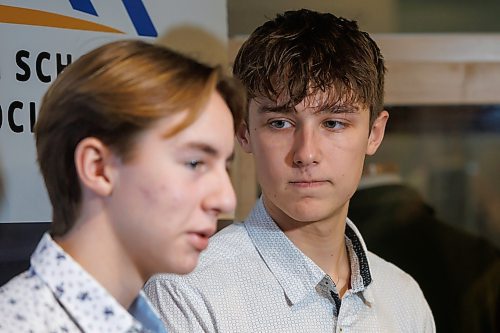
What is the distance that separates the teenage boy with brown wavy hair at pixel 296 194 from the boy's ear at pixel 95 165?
48 cm

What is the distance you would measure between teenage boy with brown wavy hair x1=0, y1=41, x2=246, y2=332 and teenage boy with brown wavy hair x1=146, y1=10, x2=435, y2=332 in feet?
1.37

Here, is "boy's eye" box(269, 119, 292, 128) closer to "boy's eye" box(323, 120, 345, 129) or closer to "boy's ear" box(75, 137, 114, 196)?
"boy's eye" box(323, 120, 345, 129)

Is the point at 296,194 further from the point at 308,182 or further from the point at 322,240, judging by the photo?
the point at 322,240

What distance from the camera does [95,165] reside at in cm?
97

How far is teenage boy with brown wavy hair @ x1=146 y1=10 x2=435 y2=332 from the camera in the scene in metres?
1.42

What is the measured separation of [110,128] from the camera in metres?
0.96

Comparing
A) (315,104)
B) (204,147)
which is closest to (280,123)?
(315,104)

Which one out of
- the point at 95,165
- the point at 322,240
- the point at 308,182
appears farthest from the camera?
the point at 322,240

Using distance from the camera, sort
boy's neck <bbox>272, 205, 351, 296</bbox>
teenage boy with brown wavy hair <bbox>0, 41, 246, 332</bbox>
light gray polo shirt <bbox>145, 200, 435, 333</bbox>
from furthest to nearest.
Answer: boy's neck <bbox>272, 205, 351, 296</bbox> → light gray polo shirt <bbox>145, 200, 435, 333</bbox> → teenage boy with brown wavy hair <bbox>0, 41, 246, 332</bbox>

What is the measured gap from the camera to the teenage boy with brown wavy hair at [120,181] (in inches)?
37.7

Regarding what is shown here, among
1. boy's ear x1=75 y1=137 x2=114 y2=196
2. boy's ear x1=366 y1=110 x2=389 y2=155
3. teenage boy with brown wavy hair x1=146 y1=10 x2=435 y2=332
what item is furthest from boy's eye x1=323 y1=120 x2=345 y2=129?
boy's ear x1=75 y1=137 x2=114 y2=196

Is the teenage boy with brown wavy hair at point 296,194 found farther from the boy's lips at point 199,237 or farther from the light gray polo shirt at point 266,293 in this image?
the boy's lips at point 199,237

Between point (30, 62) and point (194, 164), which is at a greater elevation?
point (30, 62)

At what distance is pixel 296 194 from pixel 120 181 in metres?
0.51
